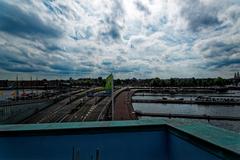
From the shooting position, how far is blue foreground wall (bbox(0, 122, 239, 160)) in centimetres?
208

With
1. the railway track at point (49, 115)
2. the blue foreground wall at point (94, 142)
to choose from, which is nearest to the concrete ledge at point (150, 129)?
the blue foreground wall at point (94, 142)

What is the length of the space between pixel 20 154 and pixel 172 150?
1.54 meters

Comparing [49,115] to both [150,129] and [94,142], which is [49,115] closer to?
[94,142]

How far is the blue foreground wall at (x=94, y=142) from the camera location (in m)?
2.08

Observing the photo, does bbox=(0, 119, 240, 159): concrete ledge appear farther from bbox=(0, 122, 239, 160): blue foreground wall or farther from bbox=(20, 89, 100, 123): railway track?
bbox=(20, 89, 100, 123): railway track

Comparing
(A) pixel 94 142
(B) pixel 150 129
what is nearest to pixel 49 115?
(A) pixel 94 142

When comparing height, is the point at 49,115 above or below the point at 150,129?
below

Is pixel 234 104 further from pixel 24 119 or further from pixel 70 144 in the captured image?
pixel 70 144

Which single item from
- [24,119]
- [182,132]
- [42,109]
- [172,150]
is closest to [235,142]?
[182,132]

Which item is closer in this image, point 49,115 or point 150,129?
point 150,129

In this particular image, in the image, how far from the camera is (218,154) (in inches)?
58.4

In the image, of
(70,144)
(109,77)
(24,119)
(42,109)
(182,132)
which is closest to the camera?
(182,132)

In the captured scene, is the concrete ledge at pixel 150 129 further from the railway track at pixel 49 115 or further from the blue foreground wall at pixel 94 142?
the railway track at pixel 49 115

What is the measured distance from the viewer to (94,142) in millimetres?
2166
